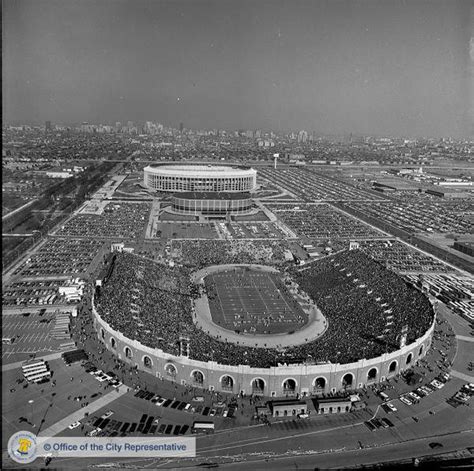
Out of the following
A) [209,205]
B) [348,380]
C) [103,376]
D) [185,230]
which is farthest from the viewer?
[209,205]

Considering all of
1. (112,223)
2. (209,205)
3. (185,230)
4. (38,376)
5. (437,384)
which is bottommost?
(437,384)

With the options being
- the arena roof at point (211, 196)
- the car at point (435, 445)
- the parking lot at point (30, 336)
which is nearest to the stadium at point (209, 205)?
Result: the arena roof at point (211, 196)

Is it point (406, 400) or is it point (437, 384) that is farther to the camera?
point (437, 384)

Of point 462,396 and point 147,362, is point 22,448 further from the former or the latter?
point 462,396

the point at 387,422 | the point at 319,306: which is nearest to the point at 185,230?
the point at 319,306

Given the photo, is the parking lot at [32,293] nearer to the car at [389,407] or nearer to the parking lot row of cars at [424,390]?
the car at [389,407]

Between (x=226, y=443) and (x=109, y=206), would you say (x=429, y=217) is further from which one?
(x=226, y=443)
